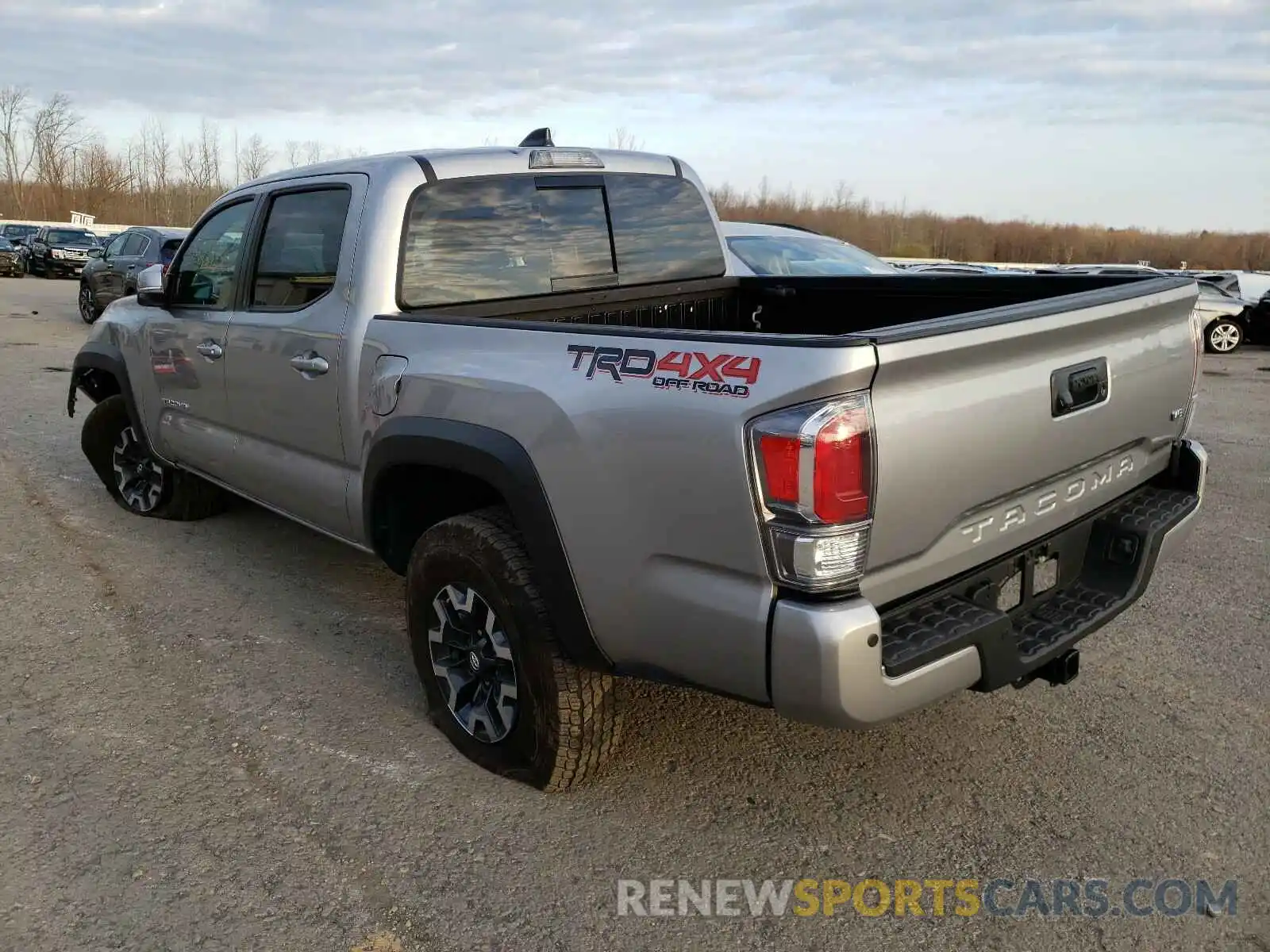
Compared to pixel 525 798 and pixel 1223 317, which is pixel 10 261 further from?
pixel 525 798

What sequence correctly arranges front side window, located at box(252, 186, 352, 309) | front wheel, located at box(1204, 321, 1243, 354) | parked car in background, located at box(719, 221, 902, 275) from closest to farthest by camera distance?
front side window, located at box(252, 186, 352, 309) → parked car in background, located at box(719, 221, 902, 275) → front wheel, located at box(1204, 321, 1243, 354)

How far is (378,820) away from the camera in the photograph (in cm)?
303

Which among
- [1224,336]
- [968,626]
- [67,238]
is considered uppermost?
[67,238]

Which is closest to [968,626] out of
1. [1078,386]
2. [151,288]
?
[1078,386]

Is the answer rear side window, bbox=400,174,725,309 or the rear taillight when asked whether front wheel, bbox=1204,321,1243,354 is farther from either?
the rear taillight

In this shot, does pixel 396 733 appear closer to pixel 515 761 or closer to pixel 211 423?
pixel 515 761

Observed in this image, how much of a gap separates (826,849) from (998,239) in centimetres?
5966

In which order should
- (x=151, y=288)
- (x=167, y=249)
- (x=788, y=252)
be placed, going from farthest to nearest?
(x=167, y=249)
(x=788, y=252)
(x=151, y=288)

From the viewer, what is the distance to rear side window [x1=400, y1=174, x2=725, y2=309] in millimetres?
3715

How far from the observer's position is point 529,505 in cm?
286

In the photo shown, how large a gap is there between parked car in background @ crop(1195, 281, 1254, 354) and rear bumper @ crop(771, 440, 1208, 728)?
1551 centimetres

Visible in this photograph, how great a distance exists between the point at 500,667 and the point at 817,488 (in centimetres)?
136

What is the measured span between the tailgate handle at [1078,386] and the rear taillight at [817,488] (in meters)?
0.80

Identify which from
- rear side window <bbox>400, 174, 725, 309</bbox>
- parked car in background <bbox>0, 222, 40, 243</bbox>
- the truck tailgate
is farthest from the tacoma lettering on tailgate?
parked car in background <bbox>0, 222, 40, 243</bbox>
